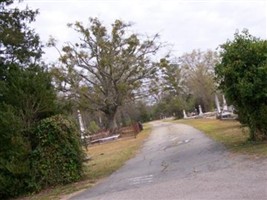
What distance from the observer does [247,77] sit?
14.8m

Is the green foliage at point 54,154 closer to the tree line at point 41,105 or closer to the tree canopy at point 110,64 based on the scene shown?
the tree line at point 41,105

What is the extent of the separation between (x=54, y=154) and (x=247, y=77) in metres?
7.30

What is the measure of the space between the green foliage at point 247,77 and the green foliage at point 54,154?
6.07 meters

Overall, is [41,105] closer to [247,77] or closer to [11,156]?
[11,156]

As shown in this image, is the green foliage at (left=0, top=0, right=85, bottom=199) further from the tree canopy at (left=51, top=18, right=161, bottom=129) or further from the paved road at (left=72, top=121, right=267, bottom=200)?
the tree canopy at (left=51, top=18, right=161, bottom=129)

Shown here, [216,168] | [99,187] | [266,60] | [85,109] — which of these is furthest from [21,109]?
[85,109]

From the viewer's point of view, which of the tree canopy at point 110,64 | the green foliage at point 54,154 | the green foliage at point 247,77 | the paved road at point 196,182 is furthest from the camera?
the tree canopy at point 110,64

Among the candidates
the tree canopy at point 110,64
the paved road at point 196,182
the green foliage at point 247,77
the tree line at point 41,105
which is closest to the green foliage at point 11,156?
the tree line at point 41,105

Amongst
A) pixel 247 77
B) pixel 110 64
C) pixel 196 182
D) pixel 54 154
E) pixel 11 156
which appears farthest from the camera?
pixel 110 64

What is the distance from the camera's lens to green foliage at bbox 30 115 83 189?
45.5 ft

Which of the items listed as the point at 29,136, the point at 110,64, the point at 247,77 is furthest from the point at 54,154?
the point at 110,64

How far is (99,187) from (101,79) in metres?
41.7

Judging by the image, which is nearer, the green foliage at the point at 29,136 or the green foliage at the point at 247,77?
the green foliage at the point at 29,136

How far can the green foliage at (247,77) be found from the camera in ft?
47.8
